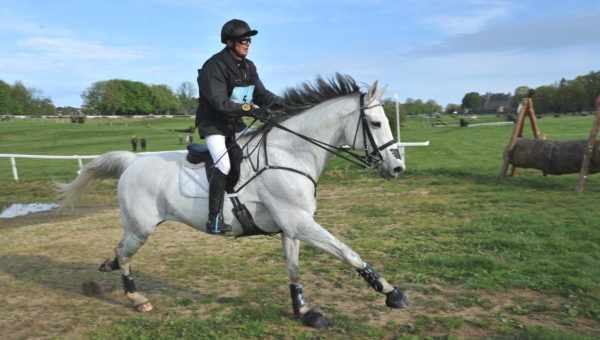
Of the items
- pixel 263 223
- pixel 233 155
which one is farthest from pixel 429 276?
pixel 233 155

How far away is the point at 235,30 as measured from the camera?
4309mm

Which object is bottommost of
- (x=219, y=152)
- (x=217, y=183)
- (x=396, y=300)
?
(x=396, y=300)

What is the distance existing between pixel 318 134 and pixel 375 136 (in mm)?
633

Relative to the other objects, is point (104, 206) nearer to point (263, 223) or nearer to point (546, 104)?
point (263, 223)

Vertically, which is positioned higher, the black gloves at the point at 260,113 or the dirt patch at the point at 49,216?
the black gloves at the point at 260,113

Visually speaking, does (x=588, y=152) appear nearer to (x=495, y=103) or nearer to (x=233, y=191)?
(x=233, y=191)

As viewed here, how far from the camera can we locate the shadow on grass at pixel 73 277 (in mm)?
5484

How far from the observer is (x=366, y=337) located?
13.0 feet

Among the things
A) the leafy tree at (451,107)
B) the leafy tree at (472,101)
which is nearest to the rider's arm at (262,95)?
the leafy tree at (472,101)

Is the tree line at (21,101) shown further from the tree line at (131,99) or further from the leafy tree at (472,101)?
the leafy tree at (472,101)

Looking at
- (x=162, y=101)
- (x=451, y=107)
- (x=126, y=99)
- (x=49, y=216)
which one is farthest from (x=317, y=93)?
(x=451, y=107)

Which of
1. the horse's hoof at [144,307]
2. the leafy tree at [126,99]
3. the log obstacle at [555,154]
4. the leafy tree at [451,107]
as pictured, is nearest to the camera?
the horse's hoof at [144,307]

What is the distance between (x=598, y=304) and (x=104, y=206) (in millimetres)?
12131

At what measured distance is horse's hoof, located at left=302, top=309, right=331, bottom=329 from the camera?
13.8 ft
